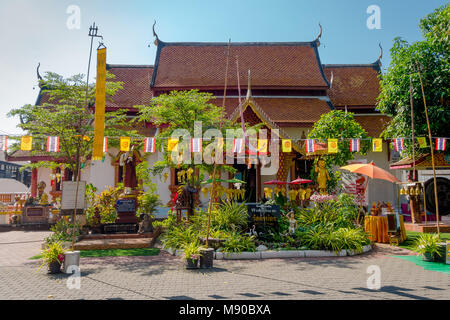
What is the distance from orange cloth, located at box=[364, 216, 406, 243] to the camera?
11.6 metres

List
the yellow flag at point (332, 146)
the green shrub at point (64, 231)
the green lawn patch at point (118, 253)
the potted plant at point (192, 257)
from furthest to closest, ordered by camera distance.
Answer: the yellow flag at point (332, 146) → the green shrub at point (64, 231) → the green lawn patch at point (118, 253) → the potted plant at point (192, 257)

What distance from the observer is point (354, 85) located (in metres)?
23.5

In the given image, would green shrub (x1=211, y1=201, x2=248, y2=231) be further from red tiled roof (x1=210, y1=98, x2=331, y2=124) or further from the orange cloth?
red tiled roof (x1=210, y1=98, x2=331, y2=124)

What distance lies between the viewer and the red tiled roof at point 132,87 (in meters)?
20.3

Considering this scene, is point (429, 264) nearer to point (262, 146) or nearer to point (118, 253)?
point (262, 146)

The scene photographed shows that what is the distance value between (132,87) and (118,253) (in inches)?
584

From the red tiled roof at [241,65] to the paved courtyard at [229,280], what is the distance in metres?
13.9

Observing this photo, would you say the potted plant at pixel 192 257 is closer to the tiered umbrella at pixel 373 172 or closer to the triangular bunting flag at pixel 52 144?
the triangular bunting flag at pixel 52 144

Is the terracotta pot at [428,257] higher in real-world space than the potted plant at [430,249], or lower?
lower

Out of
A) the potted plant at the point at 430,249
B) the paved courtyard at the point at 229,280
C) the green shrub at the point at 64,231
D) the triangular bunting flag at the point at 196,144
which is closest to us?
the paved courtyard at the point at 229,280

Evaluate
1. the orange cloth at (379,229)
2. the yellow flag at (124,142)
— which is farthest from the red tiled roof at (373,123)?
the yellow flag at (124,142)

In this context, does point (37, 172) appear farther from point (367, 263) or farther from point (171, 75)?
point (367, 263)

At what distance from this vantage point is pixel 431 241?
8711mm
